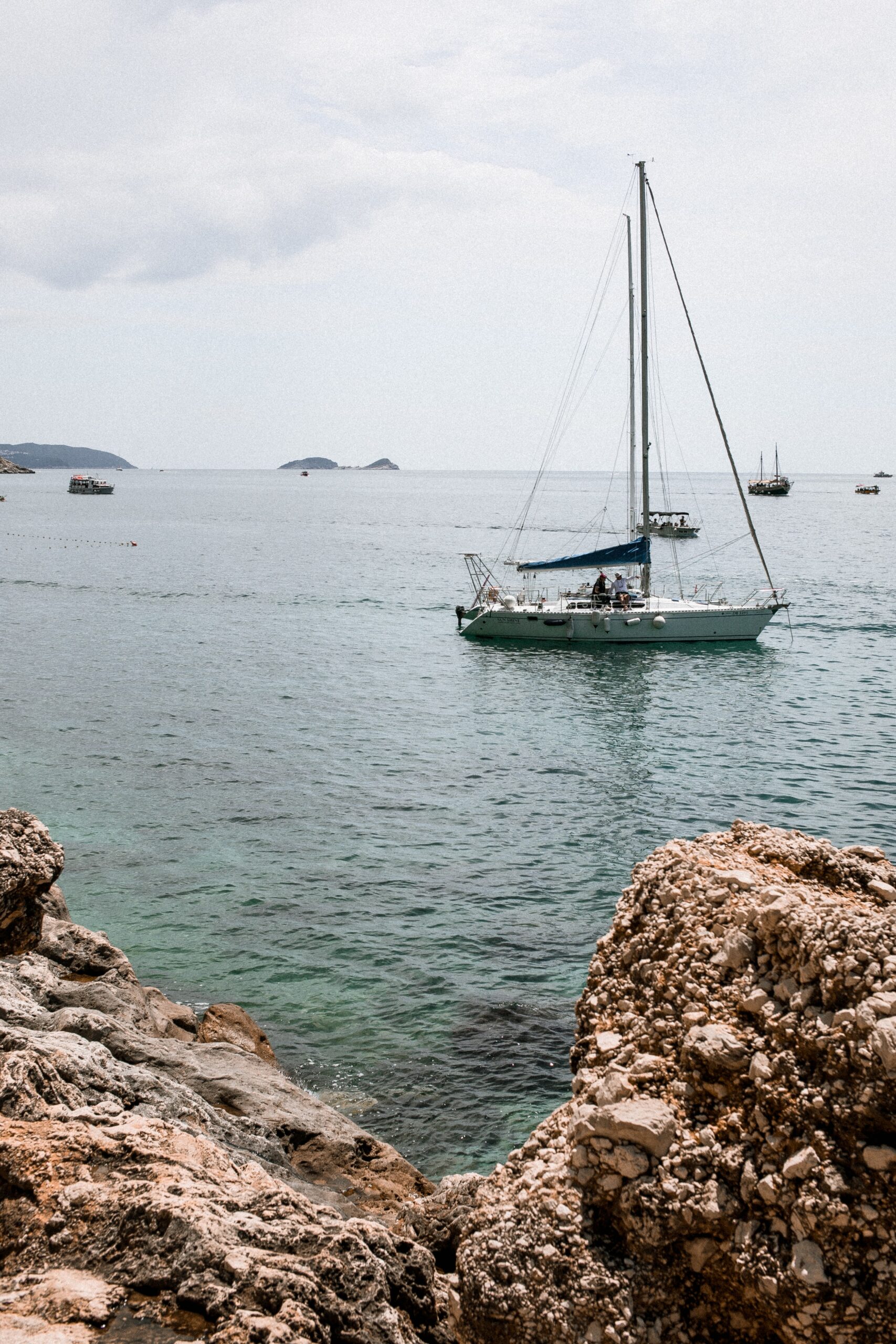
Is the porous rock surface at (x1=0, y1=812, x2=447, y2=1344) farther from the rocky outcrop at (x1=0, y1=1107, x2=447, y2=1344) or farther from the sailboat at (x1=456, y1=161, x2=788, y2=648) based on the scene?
the sailboat at (x1=456, y1=161, x2=788, y2=648)

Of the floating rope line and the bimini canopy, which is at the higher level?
the floating rope line

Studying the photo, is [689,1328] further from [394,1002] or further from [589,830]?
[589,830]

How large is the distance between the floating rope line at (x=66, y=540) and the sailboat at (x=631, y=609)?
5871 centimetres

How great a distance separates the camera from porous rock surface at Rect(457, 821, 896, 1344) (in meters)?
4.33

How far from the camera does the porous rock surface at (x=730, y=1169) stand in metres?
4.33

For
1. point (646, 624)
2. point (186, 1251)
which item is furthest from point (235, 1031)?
point (646, 624)

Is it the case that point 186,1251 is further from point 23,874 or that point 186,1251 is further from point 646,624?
point 646,624

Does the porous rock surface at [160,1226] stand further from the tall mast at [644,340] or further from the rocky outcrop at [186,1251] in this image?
the tall mast at [644,340]

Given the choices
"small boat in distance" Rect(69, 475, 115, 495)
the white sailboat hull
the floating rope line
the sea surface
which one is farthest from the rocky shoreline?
"small boat in distance" Rect(69, 475, 115, 495)

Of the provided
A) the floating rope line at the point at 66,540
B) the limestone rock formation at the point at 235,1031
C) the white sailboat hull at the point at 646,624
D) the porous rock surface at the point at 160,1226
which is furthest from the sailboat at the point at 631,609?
the floating rope line at the point at 66,540

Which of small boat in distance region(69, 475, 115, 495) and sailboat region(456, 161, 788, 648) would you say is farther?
small boat in distance region(69, 475, 115, 495)

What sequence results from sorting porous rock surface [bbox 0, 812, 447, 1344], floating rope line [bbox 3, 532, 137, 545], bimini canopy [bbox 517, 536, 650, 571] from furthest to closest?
floating rope line [bbox 3, 532, 137, 545], bimini canopy [bbox 517, 536, 650, 571], porous rock surface [bbox 0, 812, 447, 1344]

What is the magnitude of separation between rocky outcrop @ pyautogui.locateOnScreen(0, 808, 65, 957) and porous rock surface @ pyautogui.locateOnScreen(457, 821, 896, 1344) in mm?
5573

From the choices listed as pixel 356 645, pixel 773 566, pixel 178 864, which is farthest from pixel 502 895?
pixel 773 566
